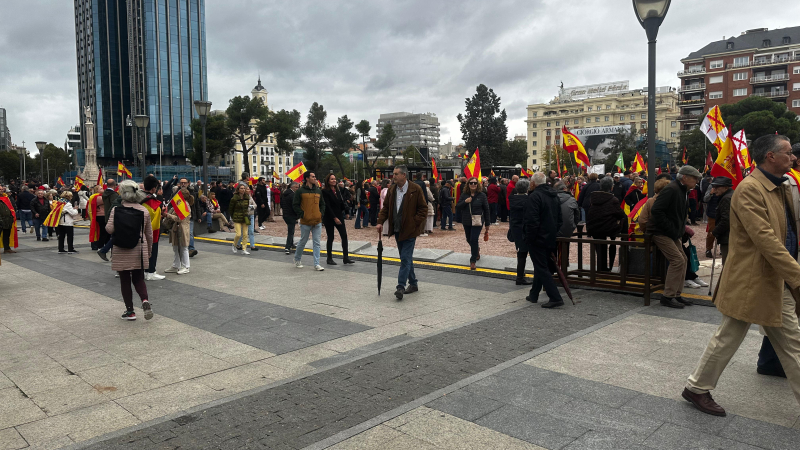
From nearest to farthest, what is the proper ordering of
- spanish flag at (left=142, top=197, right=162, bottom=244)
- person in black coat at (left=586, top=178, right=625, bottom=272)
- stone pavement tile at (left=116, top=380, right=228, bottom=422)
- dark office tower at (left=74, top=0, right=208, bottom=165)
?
1. stone pavement tile at (left=116, top=380, right=228, bottom=422)
2. person in black coat at (left=586, top=178, right=625, bottom=272)
3. spanish flag at (left=142, top=197, right=162, bottom=244)
4. dark office tower at (left=74, top=0, right=208, bottom=165)

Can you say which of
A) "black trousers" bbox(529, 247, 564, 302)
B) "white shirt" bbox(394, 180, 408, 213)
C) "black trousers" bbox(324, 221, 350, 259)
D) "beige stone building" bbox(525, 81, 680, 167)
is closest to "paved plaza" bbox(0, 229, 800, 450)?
"black trousers" bbox(529, 247, 564, 302)

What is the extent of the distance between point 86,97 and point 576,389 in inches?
5215

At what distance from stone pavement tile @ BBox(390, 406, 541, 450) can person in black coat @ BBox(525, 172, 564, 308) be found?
11.9 ft

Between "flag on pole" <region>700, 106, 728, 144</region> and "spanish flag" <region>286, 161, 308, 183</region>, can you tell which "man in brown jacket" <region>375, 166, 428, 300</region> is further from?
"spanish flag" <region>286, 161, 308, 183</region>

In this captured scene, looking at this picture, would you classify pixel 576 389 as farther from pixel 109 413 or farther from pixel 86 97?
pixel 86 97

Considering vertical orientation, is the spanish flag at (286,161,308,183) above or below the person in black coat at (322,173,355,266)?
above

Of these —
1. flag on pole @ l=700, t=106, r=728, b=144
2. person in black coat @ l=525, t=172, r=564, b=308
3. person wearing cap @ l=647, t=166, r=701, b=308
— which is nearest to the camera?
person wearing cap @ l=647, t=166, r=701, b=308

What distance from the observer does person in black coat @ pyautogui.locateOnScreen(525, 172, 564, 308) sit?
7137mm

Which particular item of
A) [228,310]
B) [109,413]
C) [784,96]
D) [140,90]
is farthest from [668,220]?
[140,90]

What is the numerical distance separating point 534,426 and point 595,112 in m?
132

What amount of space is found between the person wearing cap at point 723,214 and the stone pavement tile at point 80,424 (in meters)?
6.25

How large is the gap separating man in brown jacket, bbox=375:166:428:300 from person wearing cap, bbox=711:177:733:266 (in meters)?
3.70

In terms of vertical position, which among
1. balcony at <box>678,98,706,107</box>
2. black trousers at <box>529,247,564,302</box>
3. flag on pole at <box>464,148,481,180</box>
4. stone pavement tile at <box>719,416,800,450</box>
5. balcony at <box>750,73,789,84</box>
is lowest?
stone pavement tile at <box>719,416,800,450</box>

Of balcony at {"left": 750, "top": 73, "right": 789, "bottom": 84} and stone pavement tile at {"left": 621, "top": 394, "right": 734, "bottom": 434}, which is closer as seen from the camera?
stone pavement tile at {"left": 621, "top": 394, "right": 734, "bottom": 434}
